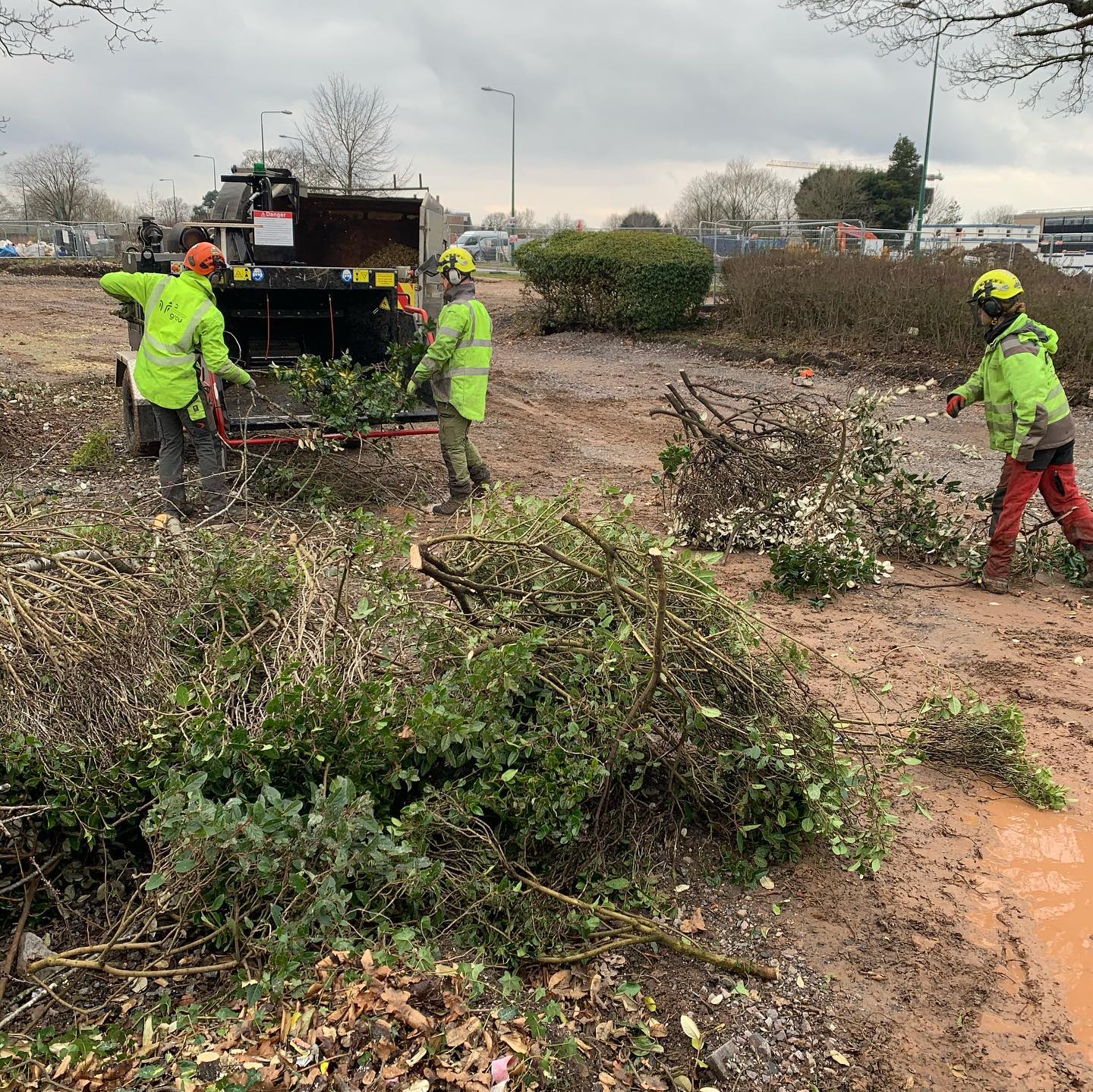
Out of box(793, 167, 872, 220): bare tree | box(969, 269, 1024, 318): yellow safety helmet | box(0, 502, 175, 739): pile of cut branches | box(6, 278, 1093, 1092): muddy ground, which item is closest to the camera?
box(6, 278, 1093, 1092): muddy ground

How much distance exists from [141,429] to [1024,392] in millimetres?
7114

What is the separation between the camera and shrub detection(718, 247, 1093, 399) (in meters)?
12.4

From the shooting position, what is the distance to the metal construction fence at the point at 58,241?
1618 inches

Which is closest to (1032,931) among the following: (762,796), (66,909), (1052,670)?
(762,796)

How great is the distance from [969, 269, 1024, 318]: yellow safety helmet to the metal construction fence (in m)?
41.1

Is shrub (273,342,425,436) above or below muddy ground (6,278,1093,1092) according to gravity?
above

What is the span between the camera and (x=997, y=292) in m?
6.05

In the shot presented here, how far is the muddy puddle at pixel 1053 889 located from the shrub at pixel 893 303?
9.79m

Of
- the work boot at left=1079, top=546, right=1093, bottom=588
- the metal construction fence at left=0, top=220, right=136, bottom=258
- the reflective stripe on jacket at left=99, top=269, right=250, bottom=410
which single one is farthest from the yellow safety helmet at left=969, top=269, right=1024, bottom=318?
the metal construction fence at left=0, top=220, right=136, bottom=258

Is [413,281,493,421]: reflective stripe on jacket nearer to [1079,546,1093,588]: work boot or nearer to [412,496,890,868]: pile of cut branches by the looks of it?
[412,496,890,868]: pile of cut branches

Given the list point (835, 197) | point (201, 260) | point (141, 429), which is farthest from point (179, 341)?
point (835, 197)

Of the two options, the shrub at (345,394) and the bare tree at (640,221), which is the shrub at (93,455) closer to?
the shrub at (345,394)

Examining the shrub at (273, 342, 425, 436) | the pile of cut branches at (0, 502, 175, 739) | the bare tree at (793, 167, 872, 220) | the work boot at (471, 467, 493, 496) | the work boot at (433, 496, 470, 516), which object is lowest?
the work boot at (433, 496, 470, 516)

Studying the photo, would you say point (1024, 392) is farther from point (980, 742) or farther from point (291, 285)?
point (291, 285)
